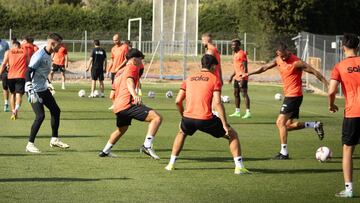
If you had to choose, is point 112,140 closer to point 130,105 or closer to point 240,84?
point 130,105

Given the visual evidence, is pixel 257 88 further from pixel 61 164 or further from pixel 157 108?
pixel 61 164

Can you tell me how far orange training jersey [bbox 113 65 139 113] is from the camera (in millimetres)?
14902

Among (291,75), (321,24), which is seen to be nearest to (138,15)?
(321,24)

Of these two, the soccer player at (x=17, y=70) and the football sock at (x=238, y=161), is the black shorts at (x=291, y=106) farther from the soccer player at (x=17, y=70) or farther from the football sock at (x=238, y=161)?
the soccer player at (x=17, y=70)

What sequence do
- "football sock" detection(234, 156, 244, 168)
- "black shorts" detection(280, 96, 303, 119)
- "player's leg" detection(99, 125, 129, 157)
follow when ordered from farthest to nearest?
"black shorts" detection(280, 96, 303, 119) → "player's leg" detection(99, 125, 129, 157) → "football sock" detection(234, 156, 244, 168)

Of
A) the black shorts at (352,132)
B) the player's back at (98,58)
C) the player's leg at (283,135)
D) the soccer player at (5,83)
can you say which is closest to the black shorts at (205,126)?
the black shorts at (352,132)

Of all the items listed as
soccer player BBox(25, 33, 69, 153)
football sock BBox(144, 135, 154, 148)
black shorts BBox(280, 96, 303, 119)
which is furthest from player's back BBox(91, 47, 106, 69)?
football sock BBox(144, 135, 154, 148)

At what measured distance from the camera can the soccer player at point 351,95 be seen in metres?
11.4

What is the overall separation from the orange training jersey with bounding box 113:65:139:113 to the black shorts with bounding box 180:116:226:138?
6.06 feet

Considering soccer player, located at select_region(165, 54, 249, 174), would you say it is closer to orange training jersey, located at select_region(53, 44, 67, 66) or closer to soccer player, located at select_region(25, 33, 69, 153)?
soccer player, located at select_region(25, 33, 69, 153)

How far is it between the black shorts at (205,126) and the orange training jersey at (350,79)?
7.92 ft

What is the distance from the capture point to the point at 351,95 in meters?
11.5

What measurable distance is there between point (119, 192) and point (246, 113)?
45.1 ft

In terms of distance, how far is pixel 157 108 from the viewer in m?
28.2
